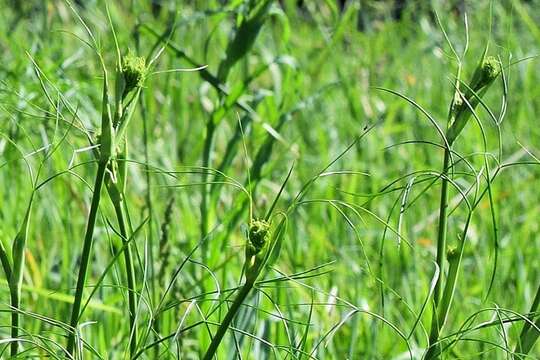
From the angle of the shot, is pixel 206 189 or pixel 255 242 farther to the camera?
pixel 206 189

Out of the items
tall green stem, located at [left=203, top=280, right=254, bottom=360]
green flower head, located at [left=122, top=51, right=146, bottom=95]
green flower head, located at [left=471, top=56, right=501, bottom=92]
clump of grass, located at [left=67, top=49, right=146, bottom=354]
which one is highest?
green flower head, located at [left=471, top=56, right=501, bottom=92]

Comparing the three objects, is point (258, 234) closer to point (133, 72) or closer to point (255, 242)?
point (255, 242)

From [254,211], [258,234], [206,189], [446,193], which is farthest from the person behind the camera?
[254,211]

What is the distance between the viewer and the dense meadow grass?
32.6 inches

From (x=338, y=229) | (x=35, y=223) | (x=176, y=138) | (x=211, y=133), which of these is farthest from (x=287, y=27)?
(x=176, y=138)

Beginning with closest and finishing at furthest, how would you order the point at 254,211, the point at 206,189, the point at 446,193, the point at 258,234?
the point at 258,234
the point at 446,193
the point at 206,189
the point at 254,211

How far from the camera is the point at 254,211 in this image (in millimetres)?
1610

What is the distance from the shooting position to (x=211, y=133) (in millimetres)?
1438

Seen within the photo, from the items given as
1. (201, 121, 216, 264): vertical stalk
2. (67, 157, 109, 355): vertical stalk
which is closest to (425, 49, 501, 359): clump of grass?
(67, 157, 109, 355): vertical stalk

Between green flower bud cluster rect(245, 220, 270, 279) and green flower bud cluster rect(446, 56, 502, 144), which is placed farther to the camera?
green flower bud cluster rect(446, 56, 502, 144)

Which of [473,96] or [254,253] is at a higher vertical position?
[473,96]

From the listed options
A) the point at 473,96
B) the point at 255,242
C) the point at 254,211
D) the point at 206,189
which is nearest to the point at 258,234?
the point at 255,242

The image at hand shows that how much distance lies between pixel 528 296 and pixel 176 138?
1046 mm

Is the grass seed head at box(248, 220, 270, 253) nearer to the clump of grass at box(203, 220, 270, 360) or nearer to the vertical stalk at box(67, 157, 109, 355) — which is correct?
the clump of grass at box(203, 220, 270, 360)
